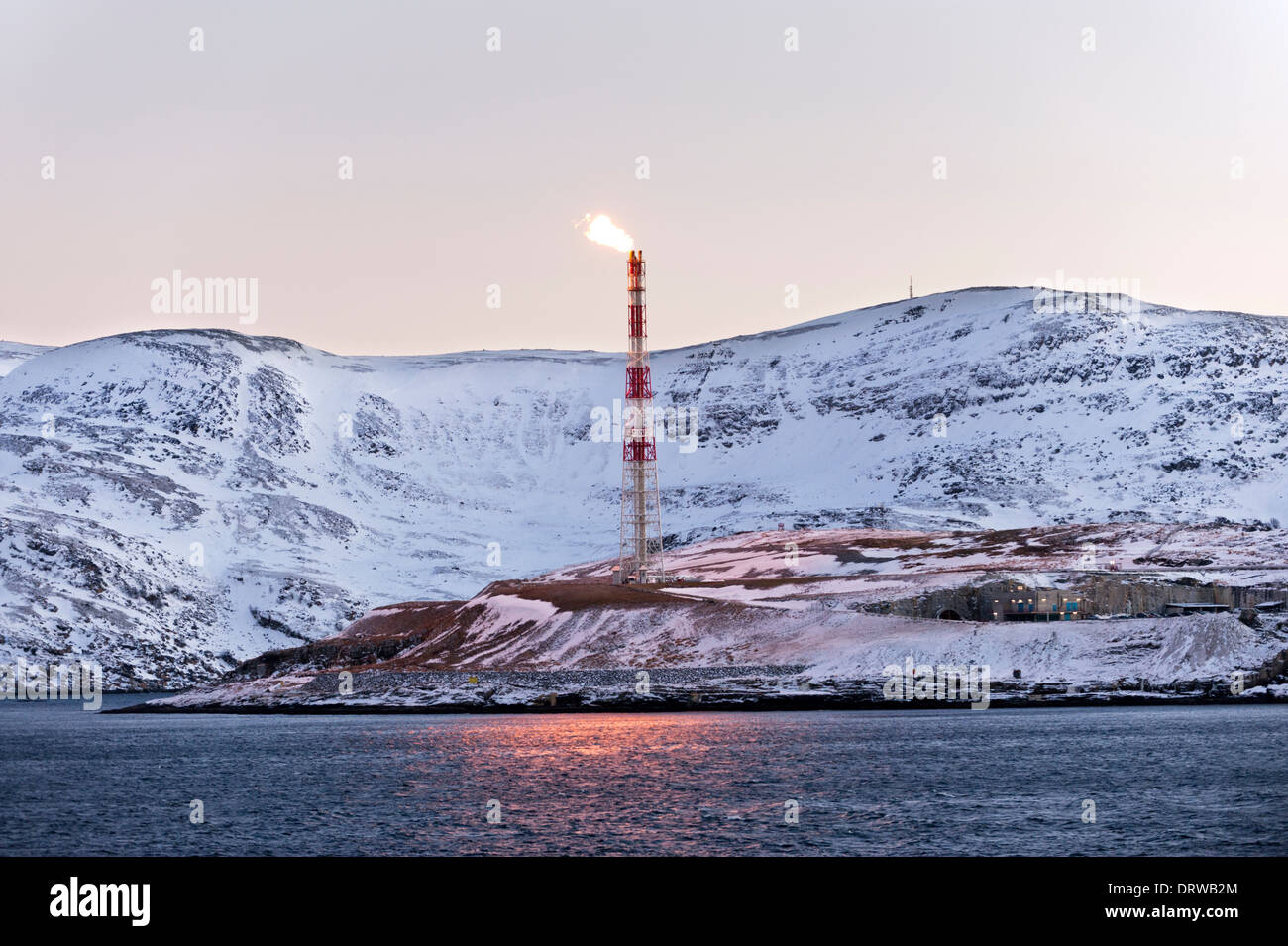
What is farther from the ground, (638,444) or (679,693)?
(638,444)

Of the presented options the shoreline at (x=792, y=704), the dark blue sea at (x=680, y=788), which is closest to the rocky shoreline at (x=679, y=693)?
the shoreline at (x=792, y=704)

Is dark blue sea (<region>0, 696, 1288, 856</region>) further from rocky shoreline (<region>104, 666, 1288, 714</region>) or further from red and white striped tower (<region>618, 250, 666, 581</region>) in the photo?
red and white striped tower (<region>618, 250, 666, 581</region>)

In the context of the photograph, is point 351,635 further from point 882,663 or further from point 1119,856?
point 1119,856

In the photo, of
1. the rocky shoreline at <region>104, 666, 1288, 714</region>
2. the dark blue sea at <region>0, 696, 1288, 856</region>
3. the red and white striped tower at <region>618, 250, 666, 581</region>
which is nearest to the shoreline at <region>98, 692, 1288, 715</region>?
the rocky shoreline at <region>104, 666, 1288, 714</region>

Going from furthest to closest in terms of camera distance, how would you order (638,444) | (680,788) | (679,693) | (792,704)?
(638,444)
(679,693)
(792,704)
(680,788)

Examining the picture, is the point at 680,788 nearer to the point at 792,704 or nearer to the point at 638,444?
the point at 792,704

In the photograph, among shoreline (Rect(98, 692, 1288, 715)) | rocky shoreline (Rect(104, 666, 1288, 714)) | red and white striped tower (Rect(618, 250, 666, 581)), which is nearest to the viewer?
shoreline (Rect(98, 692, 1288, 715))

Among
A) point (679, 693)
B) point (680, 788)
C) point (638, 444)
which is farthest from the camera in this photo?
point (638, 444)

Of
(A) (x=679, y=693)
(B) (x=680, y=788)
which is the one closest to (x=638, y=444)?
(A) (x=679, y=693)
